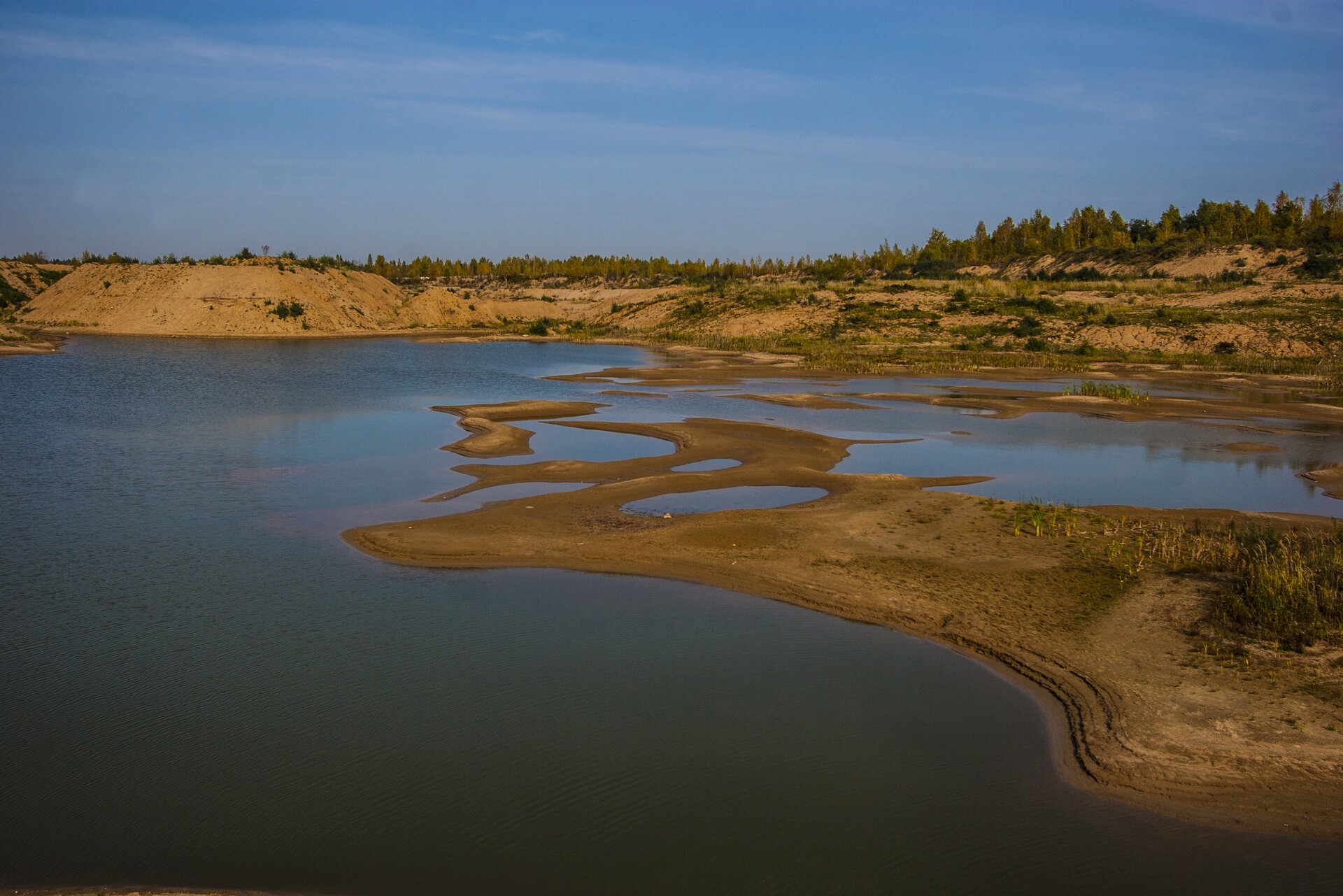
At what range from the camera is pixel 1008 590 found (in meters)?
11.7

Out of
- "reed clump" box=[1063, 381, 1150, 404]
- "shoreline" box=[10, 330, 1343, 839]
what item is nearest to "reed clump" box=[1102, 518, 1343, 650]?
"shoreline" box=[10, 330, 1343, 839]

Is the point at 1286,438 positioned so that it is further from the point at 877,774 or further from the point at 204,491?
the point at 204,491

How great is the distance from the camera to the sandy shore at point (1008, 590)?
25.2 ft

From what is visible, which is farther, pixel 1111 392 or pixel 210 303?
pixel 210 303

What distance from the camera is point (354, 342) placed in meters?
60.3

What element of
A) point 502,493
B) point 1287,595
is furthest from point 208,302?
point 1287,595

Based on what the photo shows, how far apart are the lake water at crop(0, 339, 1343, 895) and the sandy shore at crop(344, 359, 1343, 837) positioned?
0.47 metres

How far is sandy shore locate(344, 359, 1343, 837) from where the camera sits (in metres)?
7.70

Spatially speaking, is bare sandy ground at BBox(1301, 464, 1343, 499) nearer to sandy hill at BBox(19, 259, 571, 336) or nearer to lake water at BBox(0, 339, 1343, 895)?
lake water at BBox(0, 339, 1343, 895)

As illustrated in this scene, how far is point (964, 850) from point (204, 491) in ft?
47.1

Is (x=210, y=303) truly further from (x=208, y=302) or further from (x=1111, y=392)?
(x=1111, y=392)

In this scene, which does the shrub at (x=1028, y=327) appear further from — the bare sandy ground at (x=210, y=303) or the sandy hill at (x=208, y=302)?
the sandy hill at (x=208, y=302)

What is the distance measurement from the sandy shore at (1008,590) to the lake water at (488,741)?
47 centimetres

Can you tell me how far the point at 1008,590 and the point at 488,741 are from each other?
6.62 metres
